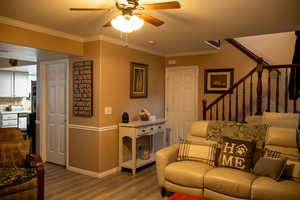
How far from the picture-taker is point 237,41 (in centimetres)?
486

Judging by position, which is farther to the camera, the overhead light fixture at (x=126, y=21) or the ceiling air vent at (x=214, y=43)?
the ceiling air vent at (x=214, y=43)

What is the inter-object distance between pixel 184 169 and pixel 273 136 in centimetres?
125

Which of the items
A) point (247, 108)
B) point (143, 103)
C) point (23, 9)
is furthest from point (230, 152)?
point (23, 9)

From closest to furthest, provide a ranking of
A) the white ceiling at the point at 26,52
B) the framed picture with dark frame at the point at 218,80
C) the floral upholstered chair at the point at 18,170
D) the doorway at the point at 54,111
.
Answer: the floral upholstered chair at the point at 18,170 → the white ceiling at the point at 26,52 → the doorway at the point at 54,111 → the framed picture with dark frame at the point at 218,80

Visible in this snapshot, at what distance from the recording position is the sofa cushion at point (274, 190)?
7.42 ft

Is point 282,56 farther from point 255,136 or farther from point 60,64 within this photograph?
point 60,64

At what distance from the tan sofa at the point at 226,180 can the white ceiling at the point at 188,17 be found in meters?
1.45

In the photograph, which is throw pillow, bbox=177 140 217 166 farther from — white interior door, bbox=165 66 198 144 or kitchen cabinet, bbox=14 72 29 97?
kitchen cabinet, bbox=14 72 29 97

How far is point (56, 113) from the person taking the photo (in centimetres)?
454

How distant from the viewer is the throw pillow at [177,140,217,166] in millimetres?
3105

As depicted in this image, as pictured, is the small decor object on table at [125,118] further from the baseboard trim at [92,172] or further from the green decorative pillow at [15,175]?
the green decorative pillow at [15,175]

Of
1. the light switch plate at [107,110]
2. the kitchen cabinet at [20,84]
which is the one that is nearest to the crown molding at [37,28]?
the light switch plate at [107,110]

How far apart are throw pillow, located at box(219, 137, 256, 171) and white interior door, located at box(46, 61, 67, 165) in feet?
9.79

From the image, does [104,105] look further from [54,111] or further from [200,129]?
[200,129]
